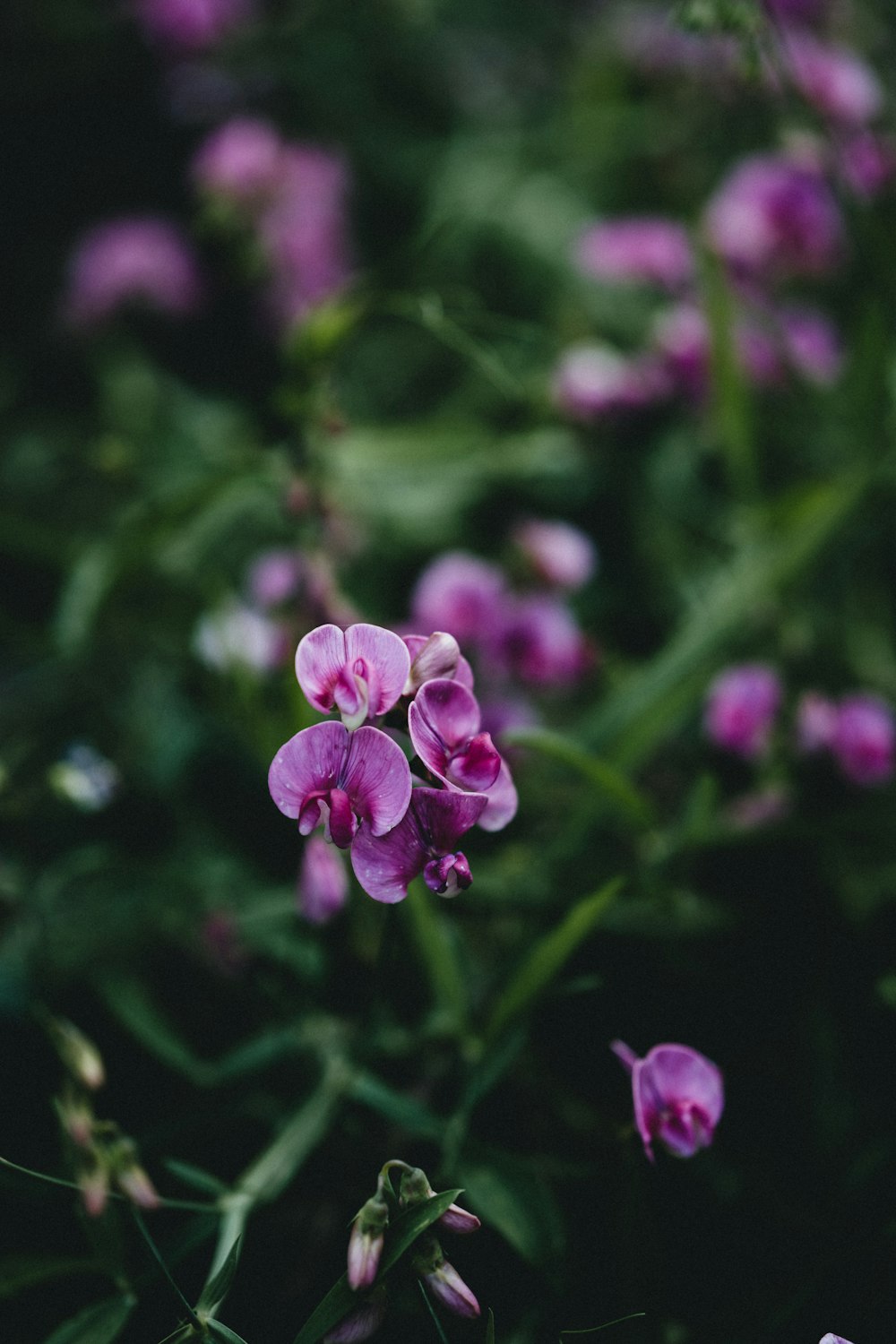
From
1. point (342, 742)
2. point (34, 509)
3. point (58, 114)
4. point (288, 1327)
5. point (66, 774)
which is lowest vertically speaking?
point (288, 1327)

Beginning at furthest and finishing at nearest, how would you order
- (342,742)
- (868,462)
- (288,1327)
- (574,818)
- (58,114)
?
(58,114), (868,462), (574,818), (288,1327), (342,742)

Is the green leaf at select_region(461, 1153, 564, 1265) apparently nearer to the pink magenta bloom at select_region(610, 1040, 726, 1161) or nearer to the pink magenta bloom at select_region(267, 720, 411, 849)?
the pink magenta bloom at select_region(610, 1040, 726, 1161)

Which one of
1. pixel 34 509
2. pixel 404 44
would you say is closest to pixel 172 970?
pixel 34 509

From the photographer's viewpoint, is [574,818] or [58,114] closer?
[574,818]

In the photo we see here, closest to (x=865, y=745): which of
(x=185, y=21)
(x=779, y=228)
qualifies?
(x=779, y=228)

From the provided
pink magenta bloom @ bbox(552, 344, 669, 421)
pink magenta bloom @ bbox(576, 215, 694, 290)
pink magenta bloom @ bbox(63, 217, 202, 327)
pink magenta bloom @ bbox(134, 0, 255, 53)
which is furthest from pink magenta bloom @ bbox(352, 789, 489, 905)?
pink magenta bloom @ bbox(134, 0, 255, 53)

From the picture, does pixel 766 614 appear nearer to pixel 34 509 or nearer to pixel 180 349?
pixel 34 509

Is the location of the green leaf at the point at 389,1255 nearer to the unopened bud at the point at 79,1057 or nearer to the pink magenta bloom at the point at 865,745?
the unopened bud at the point at 79,1057
